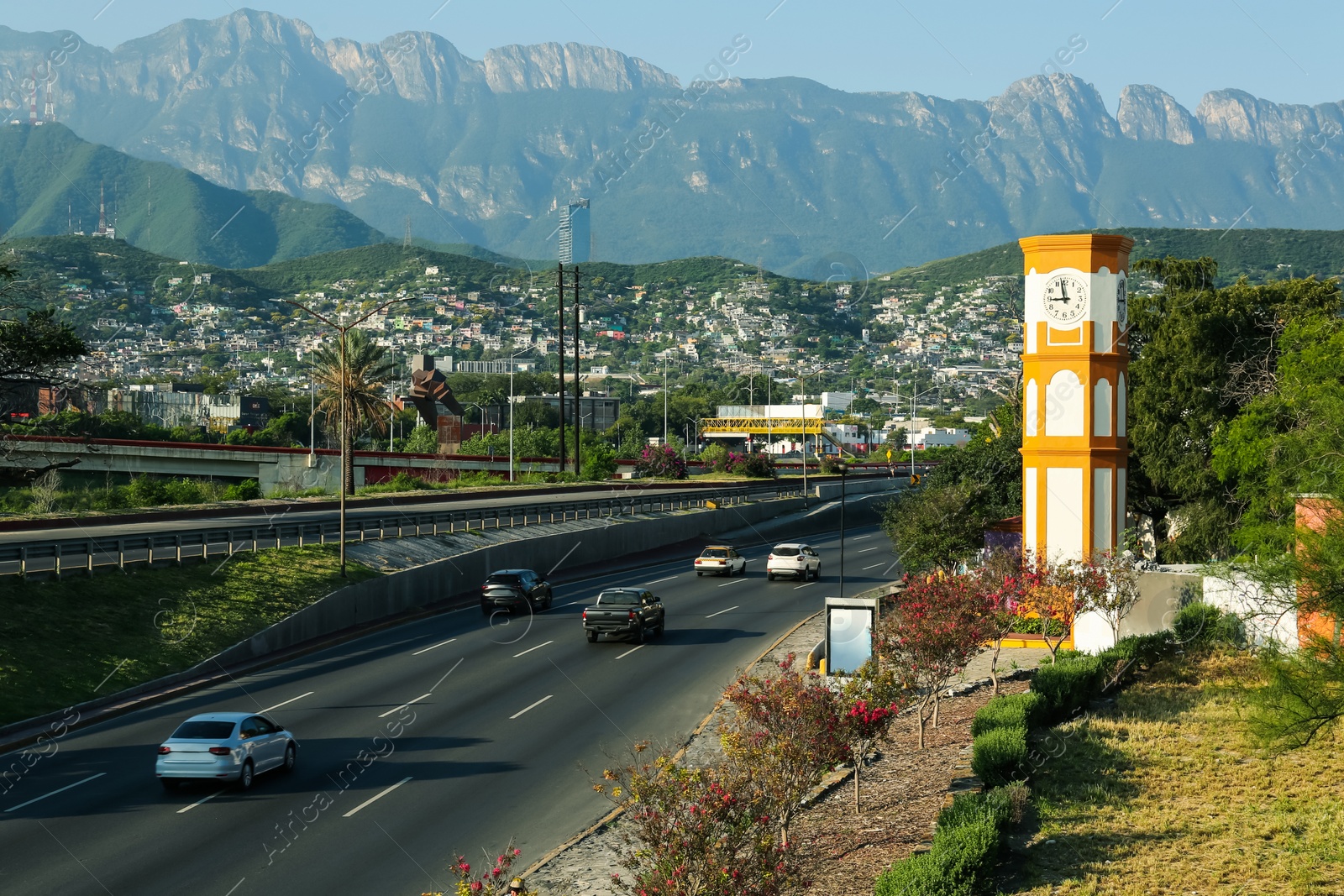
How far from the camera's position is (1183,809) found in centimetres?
1964

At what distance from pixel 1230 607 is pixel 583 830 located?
2123cm

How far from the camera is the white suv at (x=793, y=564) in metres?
57.3

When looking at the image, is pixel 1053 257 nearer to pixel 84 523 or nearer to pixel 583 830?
pixel 583 830

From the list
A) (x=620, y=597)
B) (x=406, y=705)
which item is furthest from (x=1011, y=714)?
(x=620, y=597)

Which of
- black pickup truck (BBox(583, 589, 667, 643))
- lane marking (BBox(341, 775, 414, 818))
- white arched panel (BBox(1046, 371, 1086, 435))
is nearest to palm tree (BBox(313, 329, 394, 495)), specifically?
black pickup truck (BBox(583, 589, 667, 643))

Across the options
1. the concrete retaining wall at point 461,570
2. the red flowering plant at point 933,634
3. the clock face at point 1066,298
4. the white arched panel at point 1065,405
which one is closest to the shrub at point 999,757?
the red flowering plant at point 933,634

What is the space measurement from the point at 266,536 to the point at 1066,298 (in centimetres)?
2878

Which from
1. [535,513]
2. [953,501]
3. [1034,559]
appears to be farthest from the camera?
[535,513]

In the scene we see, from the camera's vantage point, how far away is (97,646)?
30.7m

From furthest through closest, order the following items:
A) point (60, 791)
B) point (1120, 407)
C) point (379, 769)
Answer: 1. point (1120, 407)
2. point (379, 769)
3. point (60, 791)

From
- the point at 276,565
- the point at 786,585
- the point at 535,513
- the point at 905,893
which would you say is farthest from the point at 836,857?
the point at 535,513

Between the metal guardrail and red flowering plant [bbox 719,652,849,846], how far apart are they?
24096mm

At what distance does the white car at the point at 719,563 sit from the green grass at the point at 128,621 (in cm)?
2241

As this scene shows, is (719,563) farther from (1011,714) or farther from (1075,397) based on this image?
(1011,714)
